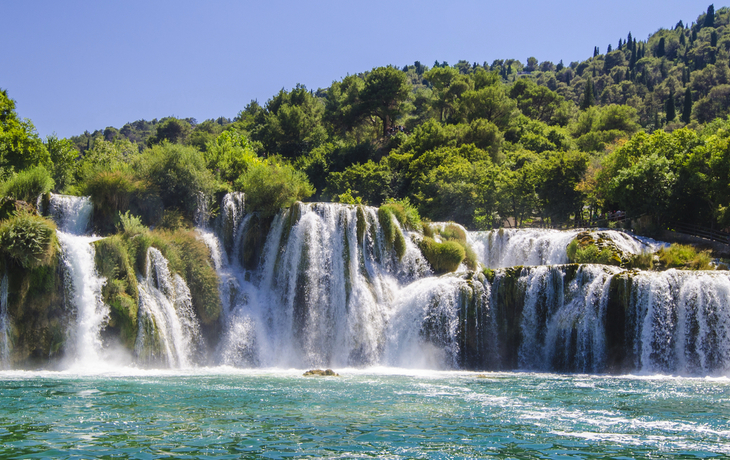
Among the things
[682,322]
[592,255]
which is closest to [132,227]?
[592,255]

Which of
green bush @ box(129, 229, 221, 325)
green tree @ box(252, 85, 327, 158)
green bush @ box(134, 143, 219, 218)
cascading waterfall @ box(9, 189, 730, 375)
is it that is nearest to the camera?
cascading waterfall @ box(9, 189, 730, 375)

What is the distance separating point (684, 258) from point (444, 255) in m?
11.8

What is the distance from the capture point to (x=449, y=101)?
246 feet

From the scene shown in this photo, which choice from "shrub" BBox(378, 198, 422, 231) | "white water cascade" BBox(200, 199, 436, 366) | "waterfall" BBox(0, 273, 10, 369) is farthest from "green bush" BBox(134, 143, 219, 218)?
"waterfall" BBox(0, 273, 10, 369)

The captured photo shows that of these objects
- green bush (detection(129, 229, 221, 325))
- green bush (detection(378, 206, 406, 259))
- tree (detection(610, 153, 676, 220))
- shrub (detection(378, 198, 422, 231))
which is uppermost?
tree (detection(610, 153, 676, 220))

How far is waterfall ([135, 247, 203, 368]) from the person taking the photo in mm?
25312

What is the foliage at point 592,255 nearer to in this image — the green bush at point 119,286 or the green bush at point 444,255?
the green bush at point 444,255

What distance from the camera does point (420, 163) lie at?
53781 mm

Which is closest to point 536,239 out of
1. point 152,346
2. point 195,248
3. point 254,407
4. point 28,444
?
point 195,248

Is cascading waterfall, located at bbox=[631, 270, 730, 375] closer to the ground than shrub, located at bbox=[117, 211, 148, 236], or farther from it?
closer to the ground

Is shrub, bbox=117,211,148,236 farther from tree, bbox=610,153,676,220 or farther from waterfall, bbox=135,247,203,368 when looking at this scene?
tree, bbox=610,153,676,220

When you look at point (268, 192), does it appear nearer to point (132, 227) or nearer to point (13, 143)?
point (132, 227)

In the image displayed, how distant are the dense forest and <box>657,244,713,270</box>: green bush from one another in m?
6.18

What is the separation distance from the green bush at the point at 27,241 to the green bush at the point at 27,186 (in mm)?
6283
